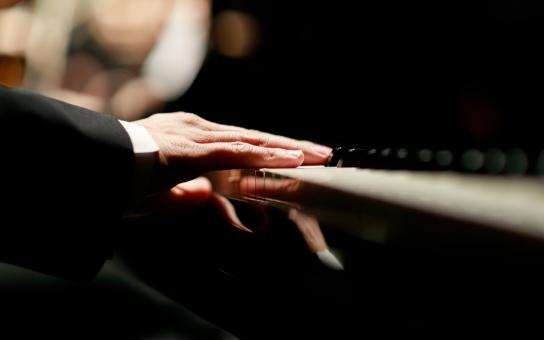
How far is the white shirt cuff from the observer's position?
67 cm

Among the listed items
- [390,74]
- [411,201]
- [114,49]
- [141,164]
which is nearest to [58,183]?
[141,164]

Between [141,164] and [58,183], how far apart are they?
0.12 m

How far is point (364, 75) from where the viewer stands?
0.97m

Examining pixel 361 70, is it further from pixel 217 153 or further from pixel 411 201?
pixel 411 201

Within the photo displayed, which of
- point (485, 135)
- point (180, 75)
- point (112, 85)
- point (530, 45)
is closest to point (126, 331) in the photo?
point (485, 135)

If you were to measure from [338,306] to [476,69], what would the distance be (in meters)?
0.46

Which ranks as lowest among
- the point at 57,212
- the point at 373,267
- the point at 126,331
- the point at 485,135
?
the point at 126,331

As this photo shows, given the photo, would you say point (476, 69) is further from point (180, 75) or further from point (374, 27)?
point (180, 75)

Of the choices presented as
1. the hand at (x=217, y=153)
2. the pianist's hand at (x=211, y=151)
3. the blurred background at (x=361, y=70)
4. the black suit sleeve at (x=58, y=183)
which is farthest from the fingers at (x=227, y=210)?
→ the blurred background at (x=361, y=70)

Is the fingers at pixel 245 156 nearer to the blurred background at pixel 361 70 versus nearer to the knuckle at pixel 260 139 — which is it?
the knuckle at pixel 260 139

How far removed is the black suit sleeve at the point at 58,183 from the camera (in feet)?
1.91

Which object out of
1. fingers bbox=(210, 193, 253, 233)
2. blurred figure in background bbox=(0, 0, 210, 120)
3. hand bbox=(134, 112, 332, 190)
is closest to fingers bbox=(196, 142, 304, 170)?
hand bbox=(134, 112, 332, 190)

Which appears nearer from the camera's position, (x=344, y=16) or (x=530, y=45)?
(x=530, y=45)

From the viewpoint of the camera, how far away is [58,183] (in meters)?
0.59
